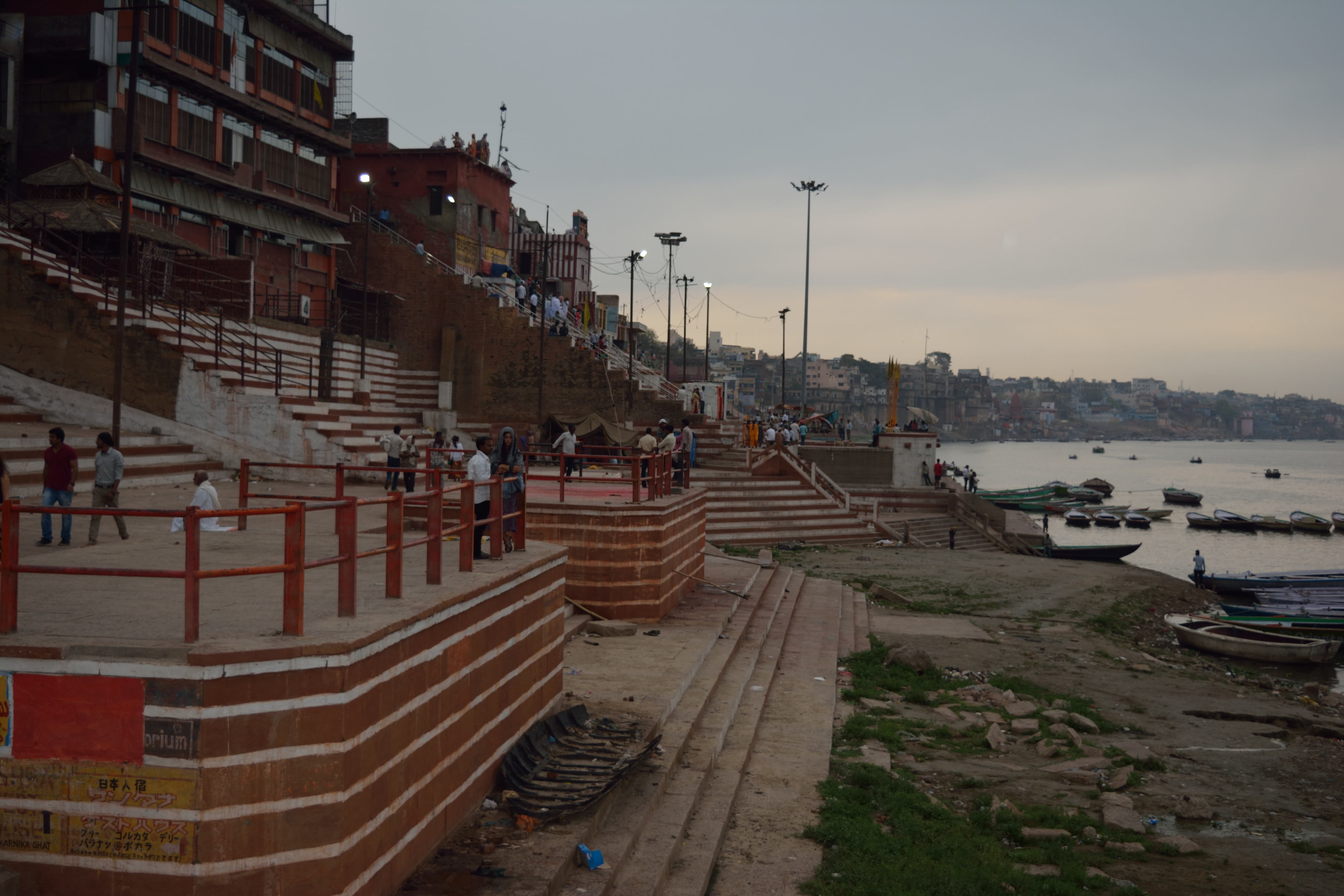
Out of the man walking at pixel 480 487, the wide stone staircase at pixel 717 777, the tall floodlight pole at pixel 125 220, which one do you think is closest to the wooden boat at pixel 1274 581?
the wide stone staircase at pixel 717 777

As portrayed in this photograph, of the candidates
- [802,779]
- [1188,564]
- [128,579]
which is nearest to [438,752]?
[128,579]

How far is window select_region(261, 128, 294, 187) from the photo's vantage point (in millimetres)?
31984

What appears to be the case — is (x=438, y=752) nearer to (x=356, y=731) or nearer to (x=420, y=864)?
(x=420, y=864)

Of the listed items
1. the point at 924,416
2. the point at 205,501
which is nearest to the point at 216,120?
the point at 205,501

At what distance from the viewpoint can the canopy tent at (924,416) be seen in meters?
50.2

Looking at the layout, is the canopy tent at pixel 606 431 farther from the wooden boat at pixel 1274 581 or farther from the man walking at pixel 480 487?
the wooden boat at pixel 1274 581

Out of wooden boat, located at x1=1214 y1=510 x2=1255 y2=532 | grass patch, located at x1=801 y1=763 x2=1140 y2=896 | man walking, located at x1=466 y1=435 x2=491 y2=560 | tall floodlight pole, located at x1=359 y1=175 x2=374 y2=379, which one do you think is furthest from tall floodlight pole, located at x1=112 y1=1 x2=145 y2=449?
wooden boat, located at x1=1214 y1=510 x2=1255 y2=532

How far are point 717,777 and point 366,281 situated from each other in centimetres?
2620

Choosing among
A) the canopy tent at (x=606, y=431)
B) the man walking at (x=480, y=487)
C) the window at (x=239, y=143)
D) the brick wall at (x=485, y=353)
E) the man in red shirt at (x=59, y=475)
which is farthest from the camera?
the brick wall at (x=485, y=353)

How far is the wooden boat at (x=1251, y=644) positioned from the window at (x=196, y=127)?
29787 millimetres

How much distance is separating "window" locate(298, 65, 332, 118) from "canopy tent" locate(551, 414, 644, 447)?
559 inches

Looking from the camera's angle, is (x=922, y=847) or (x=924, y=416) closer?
(x=922, y=847)

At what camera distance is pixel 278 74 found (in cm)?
3203

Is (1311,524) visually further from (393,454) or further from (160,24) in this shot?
(160,24)
